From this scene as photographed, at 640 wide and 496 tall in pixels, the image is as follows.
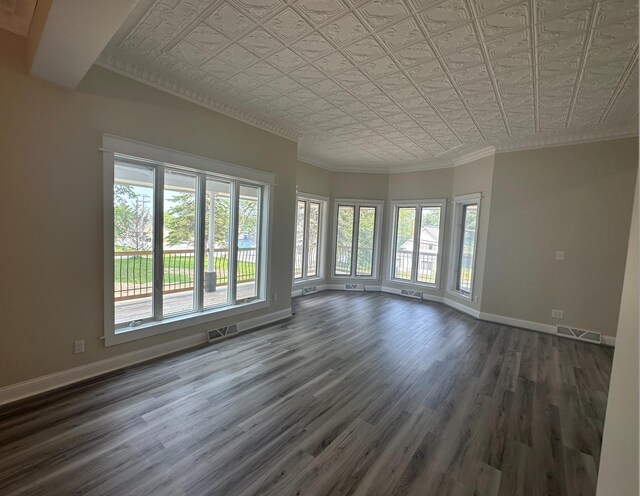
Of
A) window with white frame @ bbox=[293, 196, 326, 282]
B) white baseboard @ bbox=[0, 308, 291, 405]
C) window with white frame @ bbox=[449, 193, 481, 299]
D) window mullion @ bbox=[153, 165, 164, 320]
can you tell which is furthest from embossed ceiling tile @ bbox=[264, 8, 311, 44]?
window with white frame @ bbox=[449, 193, 481, 299]

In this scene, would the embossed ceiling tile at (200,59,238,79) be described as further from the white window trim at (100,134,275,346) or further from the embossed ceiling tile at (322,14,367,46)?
the embossed ceiling tile at (322,14,367,46)

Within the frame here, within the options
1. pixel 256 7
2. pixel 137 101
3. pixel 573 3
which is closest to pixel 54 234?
pixel 137 101

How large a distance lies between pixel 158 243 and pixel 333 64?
2.59 metres

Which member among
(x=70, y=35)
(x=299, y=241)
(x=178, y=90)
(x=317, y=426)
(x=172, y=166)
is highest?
(x=178, y=90)

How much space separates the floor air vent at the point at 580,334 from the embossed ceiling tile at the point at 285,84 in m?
5.15

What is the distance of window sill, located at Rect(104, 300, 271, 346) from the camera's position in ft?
9.68

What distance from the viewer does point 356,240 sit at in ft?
24.2

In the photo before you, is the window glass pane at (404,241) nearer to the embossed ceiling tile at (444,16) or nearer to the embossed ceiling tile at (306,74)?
the embossed ceiling tile at (306,74)

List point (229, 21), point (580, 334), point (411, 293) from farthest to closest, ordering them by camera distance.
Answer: point (411, 293)
point (580, 334)
point (229, 21)

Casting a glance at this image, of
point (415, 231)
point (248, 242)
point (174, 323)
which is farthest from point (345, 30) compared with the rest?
point (415, 231)

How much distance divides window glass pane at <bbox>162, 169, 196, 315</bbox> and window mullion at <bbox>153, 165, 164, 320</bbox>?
6 centimetres

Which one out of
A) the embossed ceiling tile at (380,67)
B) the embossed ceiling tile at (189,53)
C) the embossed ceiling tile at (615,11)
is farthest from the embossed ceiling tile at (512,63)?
the embossed ceiling tile at (189,53)

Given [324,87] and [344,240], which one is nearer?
[324,87]

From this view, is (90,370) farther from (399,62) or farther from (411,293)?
(411,293)
